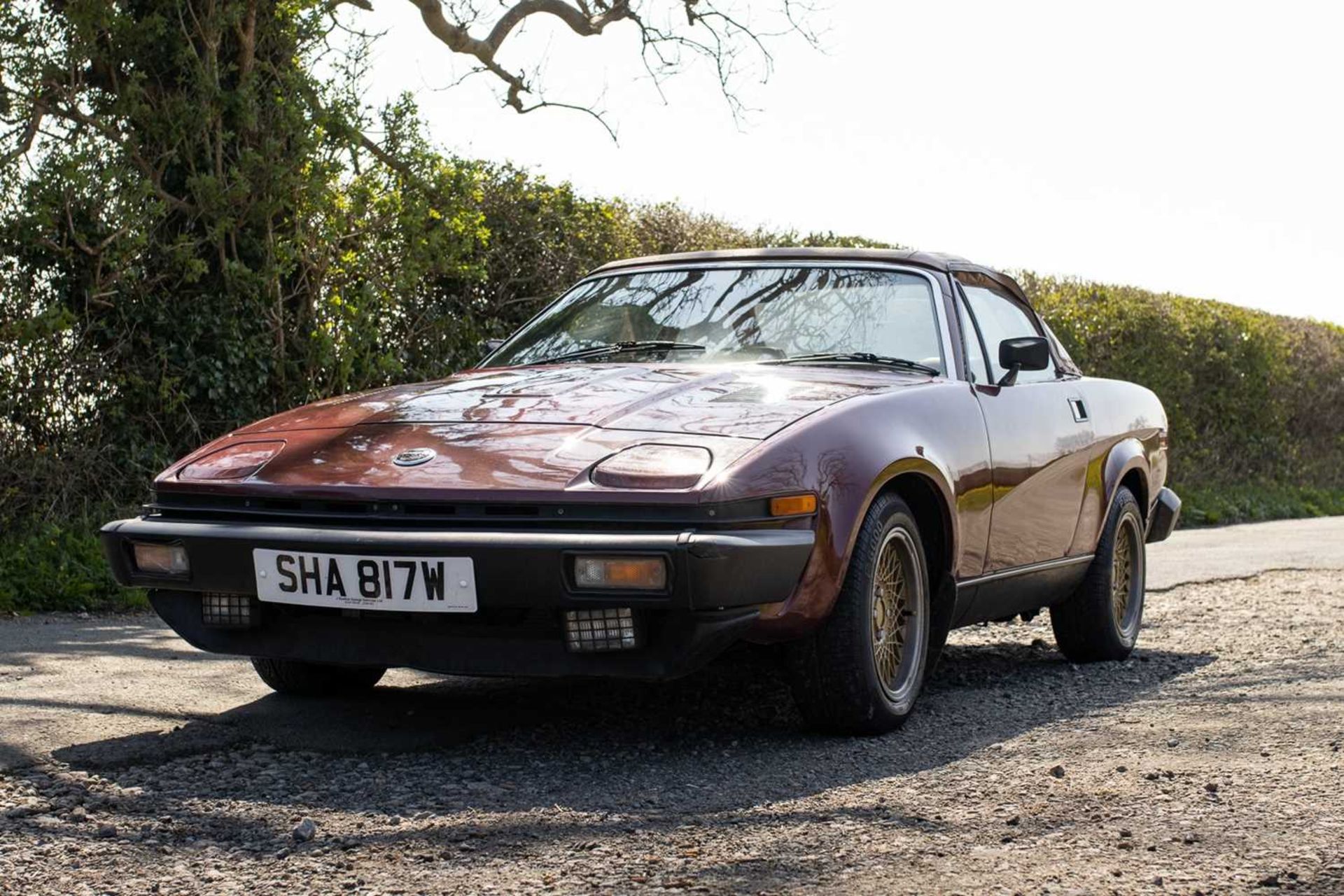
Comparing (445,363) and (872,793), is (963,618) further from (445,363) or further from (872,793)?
(445,363)

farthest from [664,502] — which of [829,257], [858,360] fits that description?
[829,257]

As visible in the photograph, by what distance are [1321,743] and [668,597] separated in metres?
2.02

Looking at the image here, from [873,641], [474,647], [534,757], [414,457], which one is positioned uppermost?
[414,457]

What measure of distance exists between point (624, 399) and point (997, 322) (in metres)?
2.07

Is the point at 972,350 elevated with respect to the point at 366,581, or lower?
elevated

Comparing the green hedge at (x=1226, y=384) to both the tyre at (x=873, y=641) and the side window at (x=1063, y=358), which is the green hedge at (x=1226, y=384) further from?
the tyre at (x=873, y=641)

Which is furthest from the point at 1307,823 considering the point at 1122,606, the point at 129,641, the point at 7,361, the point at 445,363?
the point at 445,363

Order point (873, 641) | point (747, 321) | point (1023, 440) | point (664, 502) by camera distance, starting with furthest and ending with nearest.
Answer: point (1023, 440) → point (747, 321) → point (873, 641) → point (664, 502)

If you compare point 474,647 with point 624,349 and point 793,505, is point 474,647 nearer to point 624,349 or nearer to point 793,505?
point 793,505

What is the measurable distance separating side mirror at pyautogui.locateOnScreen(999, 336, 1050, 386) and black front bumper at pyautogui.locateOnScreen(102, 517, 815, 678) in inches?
71.1

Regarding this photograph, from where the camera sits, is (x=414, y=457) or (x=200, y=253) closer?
(x=414, y=457)

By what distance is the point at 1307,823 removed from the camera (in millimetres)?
3699

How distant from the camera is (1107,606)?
21.5 feet

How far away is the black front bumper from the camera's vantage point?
159 inches
